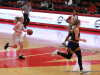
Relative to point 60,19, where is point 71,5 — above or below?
above

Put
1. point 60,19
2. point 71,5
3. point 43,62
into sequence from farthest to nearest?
point 71,5 < point 60,19 < point 43,62

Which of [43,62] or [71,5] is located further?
[71,5]

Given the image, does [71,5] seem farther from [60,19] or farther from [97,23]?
[97,23]

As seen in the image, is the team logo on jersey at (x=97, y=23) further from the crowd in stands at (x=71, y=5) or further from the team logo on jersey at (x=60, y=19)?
the team logo on jersey at (x=60, y=19)

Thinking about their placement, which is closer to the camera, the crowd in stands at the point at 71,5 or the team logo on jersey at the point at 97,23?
the team logo on jersey at the point at 97,23

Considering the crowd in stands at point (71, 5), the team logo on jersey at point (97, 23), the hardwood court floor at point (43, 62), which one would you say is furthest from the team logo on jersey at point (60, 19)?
the hardwood court floor at point (43, 62)

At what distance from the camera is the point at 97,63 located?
797 cm

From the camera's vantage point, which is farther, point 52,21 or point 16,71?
point 52,21

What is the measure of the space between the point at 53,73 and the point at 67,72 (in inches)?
18.3

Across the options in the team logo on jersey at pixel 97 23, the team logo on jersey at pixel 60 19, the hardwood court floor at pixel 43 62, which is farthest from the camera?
the team logo on jersey at pixel 60 19

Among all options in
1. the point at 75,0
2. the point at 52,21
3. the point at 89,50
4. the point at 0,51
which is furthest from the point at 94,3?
the point at 0,51

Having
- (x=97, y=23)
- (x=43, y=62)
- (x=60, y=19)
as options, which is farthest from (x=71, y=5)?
(x=43, y=62)

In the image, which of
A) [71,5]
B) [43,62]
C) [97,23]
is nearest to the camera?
[43,62]

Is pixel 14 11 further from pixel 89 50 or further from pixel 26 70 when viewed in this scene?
pixel 26 70
